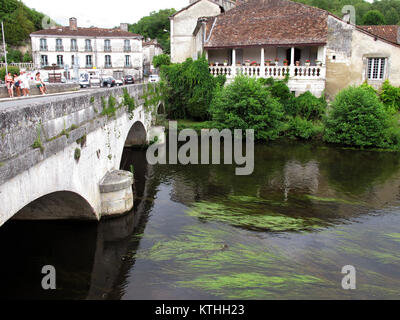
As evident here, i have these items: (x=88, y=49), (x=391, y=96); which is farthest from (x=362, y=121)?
(x=88, y=49)

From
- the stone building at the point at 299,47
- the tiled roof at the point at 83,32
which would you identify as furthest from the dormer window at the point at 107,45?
the stone building at the point at 299,47

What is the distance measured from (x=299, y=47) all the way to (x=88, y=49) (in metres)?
31.9

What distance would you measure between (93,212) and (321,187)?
8.82 meters

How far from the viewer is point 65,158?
7.73 m

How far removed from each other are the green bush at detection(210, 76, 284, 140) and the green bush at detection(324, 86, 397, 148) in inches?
131

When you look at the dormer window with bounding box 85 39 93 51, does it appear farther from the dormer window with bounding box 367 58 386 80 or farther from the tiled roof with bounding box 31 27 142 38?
the dormer window with bounding box 367 58 386 80

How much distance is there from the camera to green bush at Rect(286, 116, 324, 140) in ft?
75.3

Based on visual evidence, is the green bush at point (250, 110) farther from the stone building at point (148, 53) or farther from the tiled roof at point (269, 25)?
the stone building at point (148, 53)

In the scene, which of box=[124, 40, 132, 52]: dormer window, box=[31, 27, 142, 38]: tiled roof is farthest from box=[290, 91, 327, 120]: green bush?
box=[31, 27, 142, 38]: tiled roof

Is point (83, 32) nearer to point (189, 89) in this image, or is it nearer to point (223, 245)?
point (189, 89)

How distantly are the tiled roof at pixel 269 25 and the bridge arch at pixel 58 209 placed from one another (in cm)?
1975

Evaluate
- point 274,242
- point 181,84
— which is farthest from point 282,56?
point 274,242

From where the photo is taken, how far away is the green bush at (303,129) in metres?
23.0
